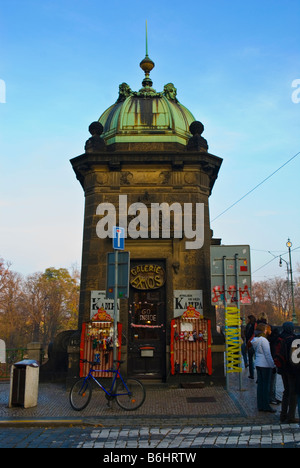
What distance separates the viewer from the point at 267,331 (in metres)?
8.77

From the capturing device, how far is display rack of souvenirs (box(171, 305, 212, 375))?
36.1 ft

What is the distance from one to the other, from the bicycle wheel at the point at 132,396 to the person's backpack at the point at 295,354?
3.01 m

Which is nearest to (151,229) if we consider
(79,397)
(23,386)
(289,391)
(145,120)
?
(145,120)

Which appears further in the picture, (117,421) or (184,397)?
(184,397)

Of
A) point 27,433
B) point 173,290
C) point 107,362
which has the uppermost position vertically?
point 173,290

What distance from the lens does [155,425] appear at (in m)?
7.12

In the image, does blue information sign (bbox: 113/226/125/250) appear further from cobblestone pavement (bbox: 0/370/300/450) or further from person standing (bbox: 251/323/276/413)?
person standing (bbox: 251/323/276/413)

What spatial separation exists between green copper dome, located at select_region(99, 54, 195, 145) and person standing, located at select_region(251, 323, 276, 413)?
7.08 metres

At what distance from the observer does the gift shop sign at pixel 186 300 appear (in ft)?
37.7

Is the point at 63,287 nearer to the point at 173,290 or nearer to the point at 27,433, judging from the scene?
the point at 173,290

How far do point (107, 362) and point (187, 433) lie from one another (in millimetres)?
4793
